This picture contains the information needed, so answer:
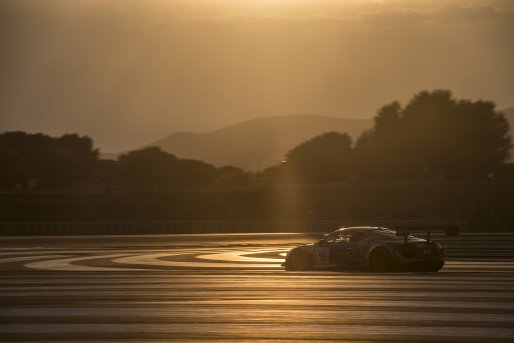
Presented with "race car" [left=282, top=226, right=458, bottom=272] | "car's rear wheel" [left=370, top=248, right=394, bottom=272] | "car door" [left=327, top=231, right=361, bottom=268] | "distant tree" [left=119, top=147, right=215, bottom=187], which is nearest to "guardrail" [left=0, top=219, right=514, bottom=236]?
"race car" [left=282, top=226, right=458, bottom=272]

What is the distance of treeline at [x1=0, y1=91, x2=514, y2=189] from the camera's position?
124688mm

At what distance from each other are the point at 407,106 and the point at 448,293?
12459cm

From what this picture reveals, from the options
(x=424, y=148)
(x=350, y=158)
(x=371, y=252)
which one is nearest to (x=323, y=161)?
(x=350, y=158)

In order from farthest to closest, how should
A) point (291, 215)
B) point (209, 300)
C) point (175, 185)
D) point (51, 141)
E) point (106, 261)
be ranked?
point (51, 141), point (175, 185), point (291, 215), point (106, 261), point (209, 300)

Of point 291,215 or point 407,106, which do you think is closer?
point 291,215

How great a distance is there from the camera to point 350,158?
447 ft

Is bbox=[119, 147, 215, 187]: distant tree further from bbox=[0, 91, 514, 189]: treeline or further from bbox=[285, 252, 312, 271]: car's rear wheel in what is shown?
bbox=[285, 252, 312, 271]: car's rear wheel

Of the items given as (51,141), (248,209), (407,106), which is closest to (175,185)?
(51,141)

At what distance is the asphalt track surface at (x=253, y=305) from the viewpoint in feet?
35.5

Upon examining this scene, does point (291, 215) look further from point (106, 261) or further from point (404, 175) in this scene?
point (106, 261)

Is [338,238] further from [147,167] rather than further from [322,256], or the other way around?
[147,167]

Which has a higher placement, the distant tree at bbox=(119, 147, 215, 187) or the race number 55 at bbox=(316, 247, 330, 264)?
the distant tree at bbox=(119, 147, 215, 187)

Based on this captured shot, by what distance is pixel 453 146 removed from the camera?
124 metres

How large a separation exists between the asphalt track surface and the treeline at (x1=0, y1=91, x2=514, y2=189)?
10164cm
